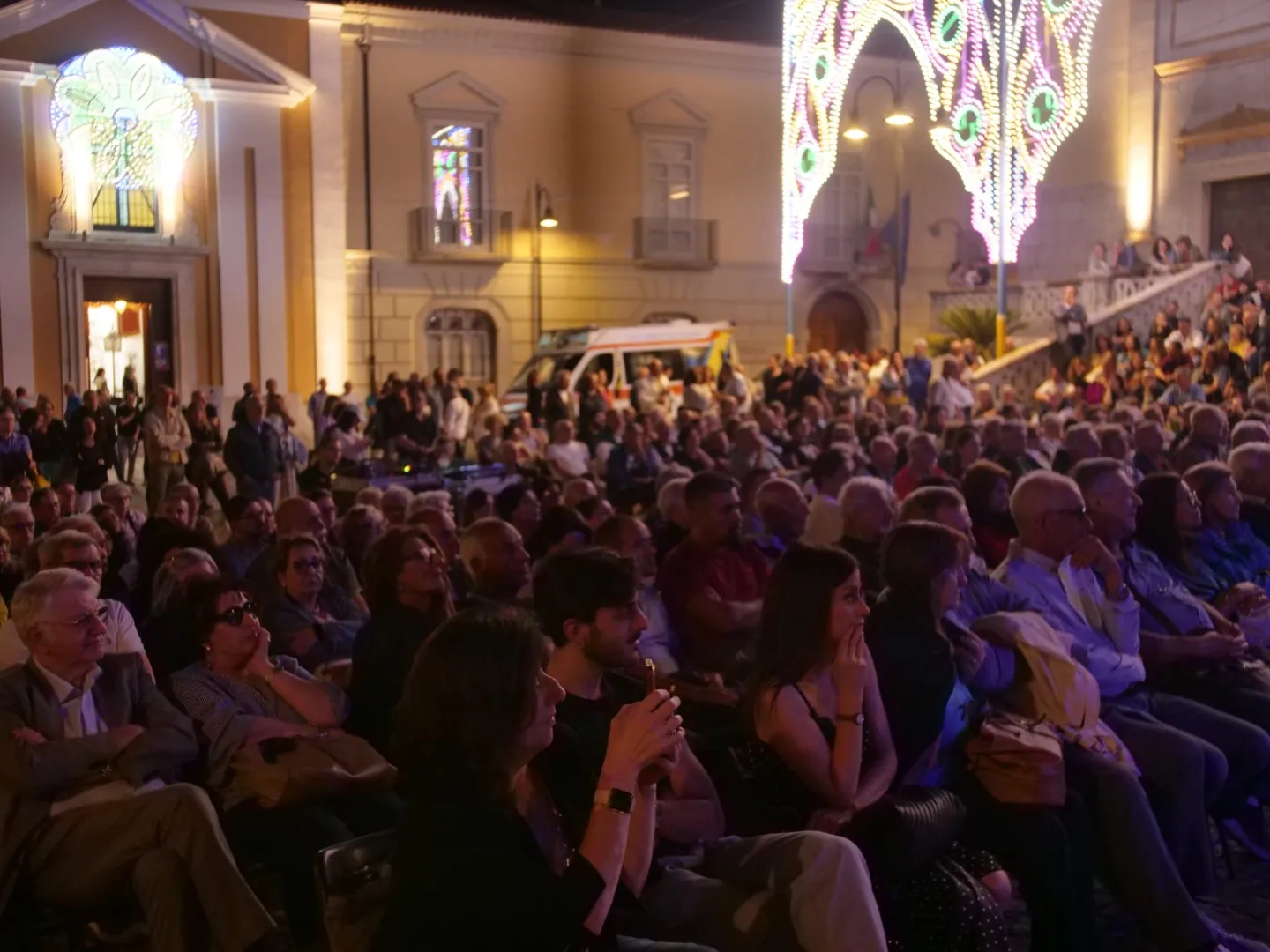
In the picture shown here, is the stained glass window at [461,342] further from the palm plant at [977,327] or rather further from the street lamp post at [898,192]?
the palm plant at [977,327]

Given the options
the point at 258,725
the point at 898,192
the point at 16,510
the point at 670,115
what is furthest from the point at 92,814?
the point at 670,115

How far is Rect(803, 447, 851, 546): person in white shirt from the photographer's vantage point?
24.8 feet

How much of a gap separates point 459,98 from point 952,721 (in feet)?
75.5

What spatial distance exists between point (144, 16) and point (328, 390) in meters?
6.48

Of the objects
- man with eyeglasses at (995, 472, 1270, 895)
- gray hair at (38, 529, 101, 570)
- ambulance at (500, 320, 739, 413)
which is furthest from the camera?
ambulance at (500, 320, 739, 413)

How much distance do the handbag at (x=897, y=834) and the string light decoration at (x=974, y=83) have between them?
654 inches

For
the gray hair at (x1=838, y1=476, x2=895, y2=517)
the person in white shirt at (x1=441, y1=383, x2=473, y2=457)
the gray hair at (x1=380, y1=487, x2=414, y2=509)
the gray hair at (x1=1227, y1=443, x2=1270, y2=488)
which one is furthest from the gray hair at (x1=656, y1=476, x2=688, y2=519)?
A: the person in white shirt at (x1=441, y1=383, x2=473, y2=457)

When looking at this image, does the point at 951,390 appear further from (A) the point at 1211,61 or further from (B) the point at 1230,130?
(A) the point at 1211,61

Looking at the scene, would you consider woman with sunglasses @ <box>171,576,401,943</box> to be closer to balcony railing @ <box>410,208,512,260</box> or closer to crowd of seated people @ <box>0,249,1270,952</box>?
crowd of seated people @ <box>0,249,1270,952</box>

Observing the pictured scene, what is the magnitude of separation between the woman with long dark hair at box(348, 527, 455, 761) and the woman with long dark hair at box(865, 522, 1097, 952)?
1.42 m

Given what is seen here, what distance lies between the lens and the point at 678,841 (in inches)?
140

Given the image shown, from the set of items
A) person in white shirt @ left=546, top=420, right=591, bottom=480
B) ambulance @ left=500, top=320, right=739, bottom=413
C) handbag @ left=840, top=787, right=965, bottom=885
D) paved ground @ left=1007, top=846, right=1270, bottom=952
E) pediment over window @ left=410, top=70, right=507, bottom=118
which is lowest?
paved ground @ left=1007, top=846, right=1270, bottom=952

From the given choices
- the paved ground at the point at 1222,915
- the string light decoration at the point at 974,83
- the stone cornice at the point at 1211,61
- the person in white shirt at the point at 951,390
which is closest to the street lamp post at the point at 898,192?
the string light decoration at the point at 974,83

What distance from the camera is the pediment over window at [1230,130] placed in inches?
905
